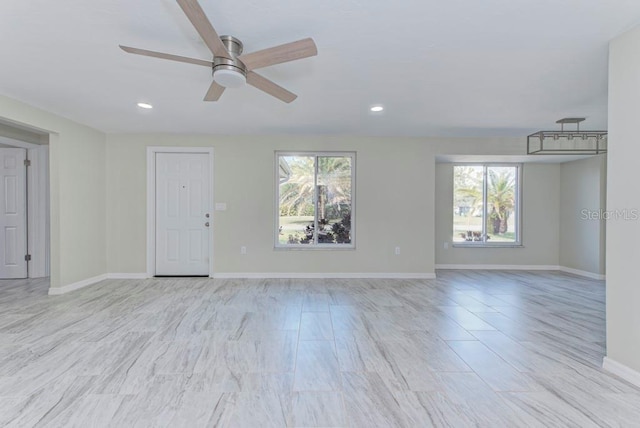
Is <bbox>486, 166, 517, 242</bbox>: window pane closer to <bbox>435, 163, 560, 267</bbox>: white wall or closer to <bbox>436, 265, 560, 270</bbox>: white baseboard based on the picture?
<bbox>435, 163, 560, 267</bbox>: white wall

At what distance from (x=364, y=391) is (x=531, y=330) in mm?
2000

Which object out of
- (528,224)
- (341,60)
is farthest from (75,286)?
(528,224)

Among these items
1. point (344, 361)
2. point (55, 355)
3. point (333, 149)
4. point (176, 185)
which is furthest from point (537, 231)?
point (55, 355)

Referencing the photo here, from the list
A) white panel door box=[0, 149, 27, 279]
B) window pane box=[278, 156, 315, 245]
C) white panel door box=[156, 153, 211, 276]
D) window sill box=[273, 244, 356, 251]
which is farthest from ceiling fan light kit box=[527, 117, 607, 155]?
white panel door box=[0, 149, 27, 279]

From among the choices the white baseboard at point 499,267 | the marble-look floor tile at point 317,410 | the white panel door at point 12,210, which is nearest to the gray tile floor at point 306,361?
the marble-look floor tile at point 317,410

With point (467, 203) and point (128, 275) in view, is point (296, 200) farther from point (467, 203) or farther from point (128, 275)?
point (467, 203)

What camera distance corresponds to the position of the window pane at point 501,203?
231 inches

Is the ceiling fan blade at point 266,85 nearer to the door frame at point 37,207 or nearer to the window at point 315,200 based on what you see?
the window at point 315,200

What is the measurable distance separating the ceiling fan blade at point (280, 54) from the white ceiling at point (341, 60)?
203mm

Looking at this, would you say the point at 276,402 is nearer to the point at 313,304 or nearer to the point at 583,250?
the point at 313,304

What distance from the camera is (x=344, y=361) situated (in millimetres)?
2248

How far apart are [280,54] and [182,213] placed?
12.5 ft

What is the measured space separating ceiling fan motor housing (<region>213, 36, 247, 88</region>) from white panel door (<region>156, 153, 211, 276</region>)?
3069mm

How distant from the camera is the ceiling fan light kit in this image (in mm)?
4141
